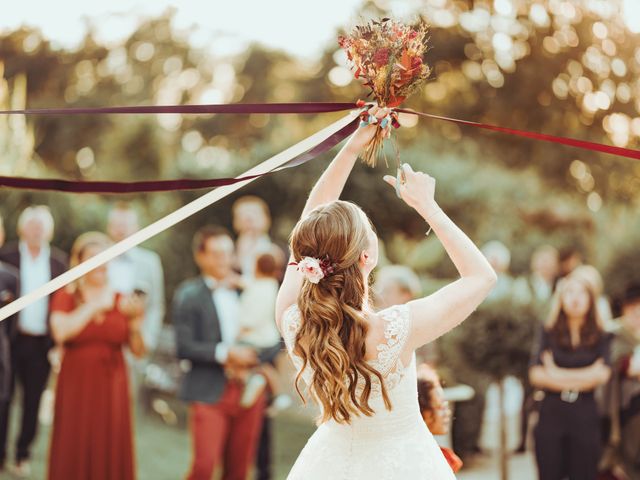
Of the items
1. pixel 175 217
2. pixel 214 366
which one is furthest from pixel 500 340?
pixel 175 217

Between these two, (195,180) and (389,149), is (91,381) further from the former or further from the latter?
(389,149)

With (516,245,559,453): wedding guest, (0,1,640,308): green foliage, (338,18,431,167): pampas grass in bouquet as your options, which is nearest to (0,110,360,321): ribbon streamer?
(338,18,431,167): pampas grass in bouquet

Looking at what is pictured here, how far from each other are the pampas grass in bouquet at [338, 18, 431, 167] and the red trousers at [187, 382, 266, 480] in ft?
12.7

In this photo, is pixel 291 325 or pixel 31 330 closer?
pixel 291 325

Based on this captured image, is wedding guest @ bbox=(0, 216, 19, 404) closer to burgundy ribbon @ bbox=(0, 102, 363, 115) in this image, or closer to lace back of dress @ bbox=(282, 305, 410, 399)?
burgundy ribbon @ bbox=(0, 102, 363, 115)

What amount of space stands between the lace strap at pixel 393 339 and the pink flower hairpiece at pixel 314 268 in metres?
0.23

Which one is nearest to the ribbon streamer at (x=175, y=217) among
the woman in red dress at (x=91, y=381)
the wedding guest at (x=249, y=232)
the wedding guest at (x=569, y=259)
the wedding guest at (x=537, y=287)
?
the woman in red dress at (x=91, y=381)

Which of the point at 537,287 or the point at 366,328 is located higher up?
the point at 537,287

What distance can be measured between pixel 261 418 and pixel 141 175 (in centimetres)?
1421

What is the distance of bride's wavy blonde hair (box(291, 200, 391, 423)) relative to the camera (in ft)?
8.29

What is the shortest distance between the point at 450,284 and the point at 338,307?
13.1 inches

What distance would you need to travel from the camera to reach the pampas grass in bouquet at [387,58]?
276 centimetres

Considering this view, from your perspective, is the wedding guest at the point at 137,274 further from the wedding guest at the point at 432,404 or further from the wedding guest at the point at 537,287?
the wedding guest at the point at 432,404

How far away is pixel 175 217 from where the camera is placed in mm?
2947
